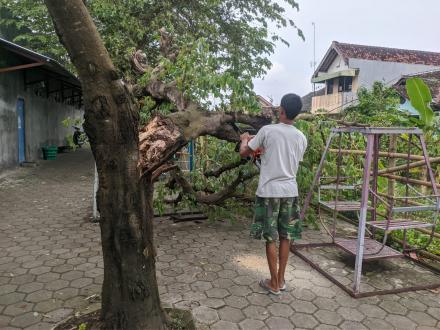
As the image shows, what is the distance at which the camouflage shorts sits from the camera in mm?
3553

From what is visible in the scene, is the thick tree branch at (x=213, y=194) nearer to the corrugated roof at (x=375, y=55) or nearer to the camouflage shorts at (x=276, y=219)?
the camouflage shorts at (x=276, y=219)

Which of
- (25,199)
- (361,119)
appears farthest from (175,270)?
(25,199)

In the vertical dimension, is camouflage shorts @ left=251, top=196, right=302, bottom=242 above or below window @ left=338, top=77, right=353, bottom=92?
below

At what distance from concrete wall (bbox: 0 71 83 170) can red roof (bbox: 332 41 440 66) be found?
64.6 ft

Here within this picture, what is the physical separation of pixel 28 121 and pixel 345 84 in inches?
830

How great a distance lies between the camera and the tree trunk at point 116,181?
2402 mm

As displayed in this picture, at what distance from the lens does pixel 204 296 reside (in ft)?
11.7

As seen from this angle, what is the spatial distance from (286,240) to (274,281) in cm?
43

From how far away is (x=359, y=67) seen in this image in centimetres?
2498

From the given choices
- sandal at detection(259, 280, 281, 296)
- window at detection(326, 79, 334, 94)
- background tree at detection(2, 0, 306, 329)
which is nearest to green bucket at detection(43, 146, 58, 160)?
background tree at detection(2, 0, 306, 329)

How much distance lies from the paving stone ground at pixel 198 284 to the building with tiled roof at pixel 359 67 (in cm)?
2012

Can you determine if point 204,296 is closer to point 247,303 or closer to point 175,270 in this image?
point 247,303

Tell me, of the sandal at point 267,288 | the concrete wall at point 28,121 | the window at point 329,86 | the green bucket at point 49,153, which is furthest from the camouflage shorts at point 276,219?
the window at point 329,86

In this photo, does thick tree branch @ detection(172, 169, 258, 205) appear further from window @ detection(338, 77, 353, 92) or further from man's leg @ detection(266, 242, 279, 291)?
window @ detection(338, 77, 353, 92)
